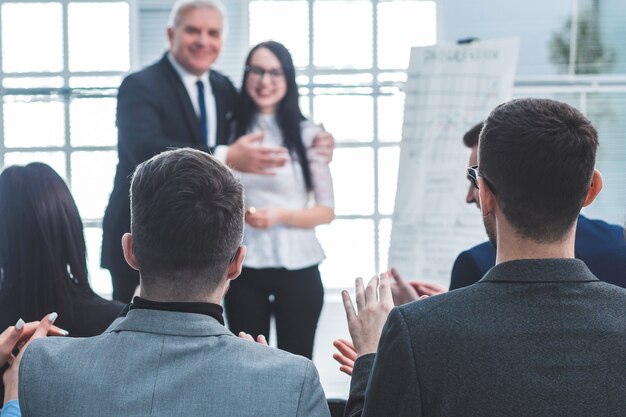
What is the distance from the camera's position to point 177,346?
121 centimetres

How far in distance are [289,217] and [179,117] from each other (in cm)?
54

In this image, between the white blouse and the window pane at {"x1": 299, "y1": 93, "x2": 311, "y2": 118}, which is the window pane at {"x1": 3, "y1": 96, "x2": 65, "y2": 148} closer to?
the window pane at {"x1": 299, "y1": 93, "x2": 311, "y2": 118}

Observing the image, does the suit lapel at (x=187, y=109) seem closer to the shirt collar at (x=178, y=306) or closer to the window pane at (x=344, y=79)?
the window pane at (x=344, y=79)

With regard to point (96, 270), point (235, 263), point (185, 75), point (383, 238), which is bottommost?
point (96, 270)

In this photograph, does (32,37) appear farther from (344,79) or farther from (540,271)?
(540,271)

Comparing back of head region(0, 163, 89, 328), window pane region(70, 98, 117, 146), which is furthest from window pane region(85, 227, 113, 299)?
back of head region(0, 163, 89, 328)

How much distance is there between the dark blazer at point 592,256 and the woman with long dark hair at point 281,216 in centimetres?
121

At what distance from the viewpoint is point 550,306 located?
1.15 m

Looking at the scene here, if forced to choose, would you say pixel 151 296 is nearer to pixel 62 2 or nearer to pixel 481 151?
pixel 481 151

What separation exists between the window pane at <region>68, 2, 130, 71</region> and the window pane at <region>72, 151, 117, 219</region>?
451 millimetres

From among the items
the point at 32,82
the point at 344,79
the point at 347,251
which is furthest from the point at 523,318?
the point at 32,82

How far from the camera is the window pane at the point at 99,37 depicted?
14.6 feet

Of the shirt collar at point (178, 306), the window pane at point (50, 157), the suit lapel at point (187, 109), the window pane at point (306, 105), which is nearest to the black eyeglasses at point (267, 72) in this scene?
the suit lapel at point (187, 109)

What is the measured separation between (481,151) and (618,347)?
12.3 inches
